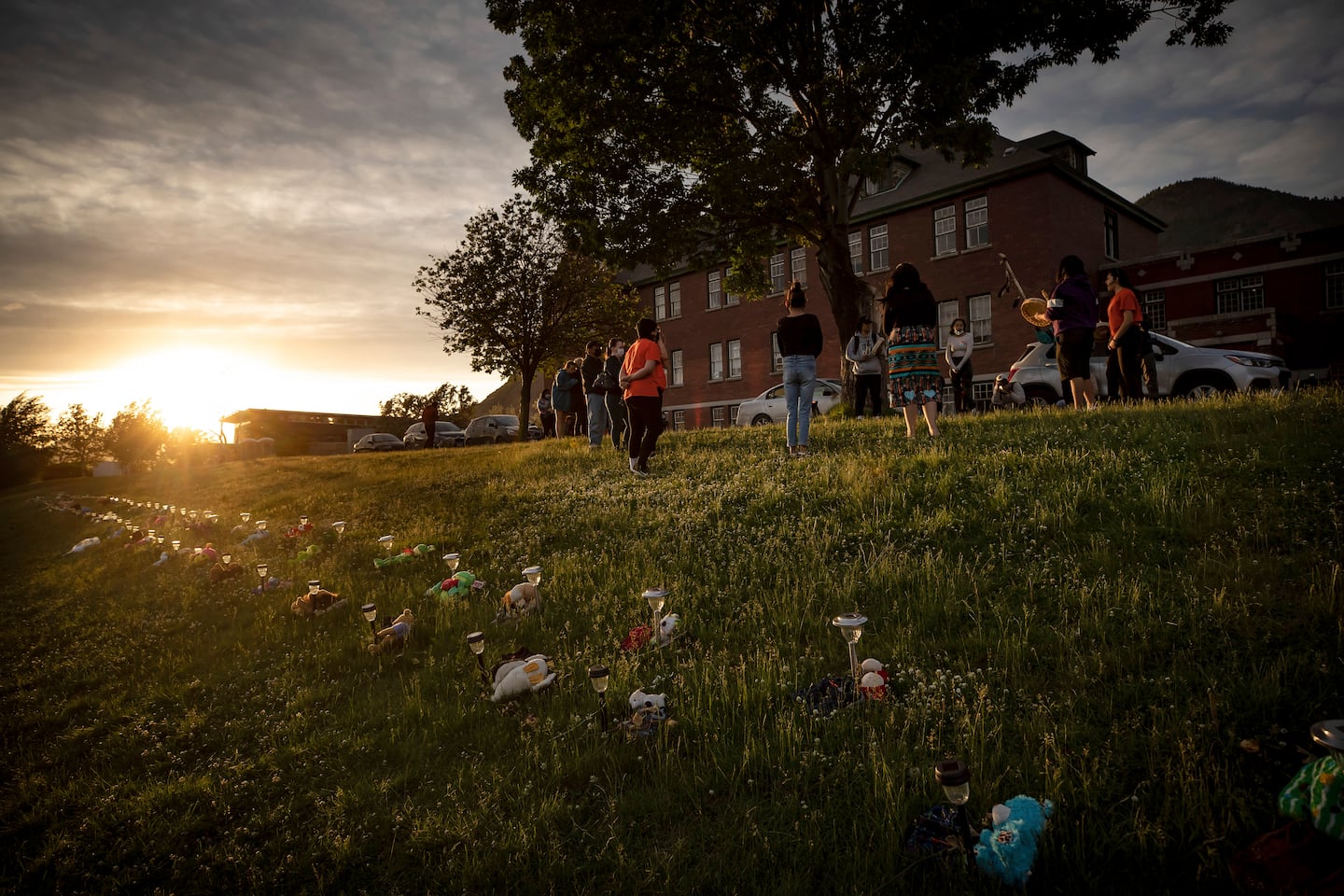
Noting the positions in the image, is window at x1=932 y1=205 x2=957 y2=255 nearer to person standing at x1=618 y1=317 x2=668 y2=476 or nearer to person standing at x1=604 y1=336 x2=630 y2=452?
person standing at x1=604 y1=336 x2=630 y2=452

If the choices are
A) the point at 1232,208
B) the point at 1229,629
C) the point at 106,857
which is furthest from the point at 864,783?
the point at 1232,208

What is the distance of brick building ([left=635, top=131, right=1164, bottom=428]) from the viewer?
25.9m

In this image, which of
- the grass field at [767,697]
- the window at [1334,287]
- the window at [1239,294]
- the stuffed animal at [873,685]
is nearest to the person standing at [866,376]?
the grass field at [767,697]

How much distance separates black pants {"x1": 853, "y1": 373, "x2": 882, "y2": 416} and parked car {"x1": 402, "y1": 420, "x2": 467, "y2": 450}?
Answer: 2718cm

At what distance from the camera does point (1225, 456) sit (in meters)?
6.02

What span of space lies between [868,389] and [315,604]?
12.2 meters

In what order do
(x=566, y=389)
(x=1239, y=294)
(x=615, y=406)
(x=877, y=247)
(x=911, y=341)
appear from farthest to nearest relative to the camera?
(x=877, y=247), (x=1239, y=294), (x=566, y=389), (x=615, y=406), (x=911, y=341)

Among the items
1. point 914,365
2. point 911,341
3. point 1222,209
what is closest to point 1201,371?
point 914,365

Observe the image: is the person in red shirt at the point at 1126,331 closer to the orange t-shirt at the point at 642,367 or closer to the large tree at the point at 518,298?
the orange t-shirt at the point at 642,367

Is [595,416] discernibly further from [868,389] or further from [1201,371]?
[1201,371]

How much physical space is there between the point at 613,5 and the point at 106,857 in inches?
609

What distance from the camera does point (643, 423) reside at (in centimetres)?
992

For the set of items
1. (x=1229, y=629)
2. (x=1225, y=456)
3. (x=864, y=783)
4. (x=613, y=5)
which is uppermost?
(x=613, y=5)

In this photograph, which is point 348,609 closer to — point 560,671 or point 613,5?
point 560,671
